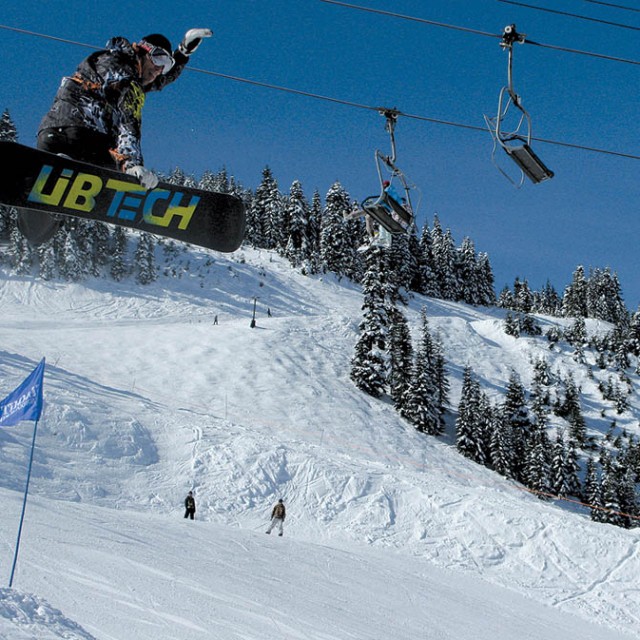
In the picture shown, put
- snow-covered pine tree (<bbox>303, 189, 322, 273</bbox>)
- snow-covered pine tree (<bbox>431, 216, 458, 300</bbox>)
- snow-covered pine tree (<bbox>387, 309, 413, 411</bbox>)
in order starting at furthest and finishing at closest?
1. snow-covered pine tree (<bbox>431, 216, 458, 300</bbox>)
2. snow-covered pine tree (<bbox>303, 189, 322, 273</bbox>)
3. snow-covered pine tree (<bbox>387, 309, 413, 411</bbox>)

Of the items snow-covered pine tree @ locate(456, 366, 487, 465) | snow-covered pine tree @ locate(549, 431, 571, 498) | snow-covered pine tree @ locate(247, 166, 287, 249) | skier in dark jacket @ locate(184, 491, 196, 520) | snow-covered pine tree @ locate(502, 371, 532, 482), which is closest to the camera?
skier in dark jacket @ locate(184, 491, 196, 520)

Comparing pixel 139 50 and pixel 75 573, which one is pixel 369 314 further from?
pixel 139 50

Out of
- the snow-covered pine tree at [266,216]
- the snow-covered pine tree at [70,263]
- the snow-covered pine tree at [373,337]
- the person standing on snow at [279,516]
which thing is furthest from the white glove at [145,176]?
the snow-covered pine tree at [266,216]

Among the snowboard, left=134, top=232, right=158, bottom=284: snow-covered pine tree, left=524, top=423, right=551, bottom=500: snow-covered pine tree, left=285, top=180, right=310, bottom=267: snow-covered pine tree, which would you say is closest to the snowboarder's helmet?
the snowboard

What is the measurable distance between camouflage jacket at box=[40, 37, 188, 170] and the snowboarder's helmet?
6.9 inches

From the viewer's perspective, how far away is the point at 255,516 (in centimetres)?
1931

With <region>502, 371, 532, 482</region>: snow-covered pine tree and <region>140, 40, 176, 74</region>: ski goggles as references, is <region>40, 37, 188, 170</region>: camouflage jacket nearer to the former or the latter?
<region>140, 40, 176, 74</region>: ski goggles

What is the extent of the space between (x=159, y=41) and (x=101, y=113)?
2.21 ft

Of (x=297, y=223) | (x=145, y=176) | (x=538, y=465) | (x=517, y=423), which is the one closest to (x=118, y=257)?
(x=297, y=223)

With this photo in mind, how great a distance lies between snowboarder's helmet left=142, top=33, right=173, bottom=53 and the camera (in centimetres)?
410

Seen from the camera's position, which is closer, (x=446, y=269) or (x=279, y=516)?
(x=279, y=516)

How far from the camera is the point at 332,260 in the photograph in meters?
72.8

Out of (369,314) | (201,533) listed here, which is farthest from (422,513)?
(369,314)

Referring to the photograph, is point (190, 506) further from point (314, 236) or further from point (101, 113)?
point (314, 236)
